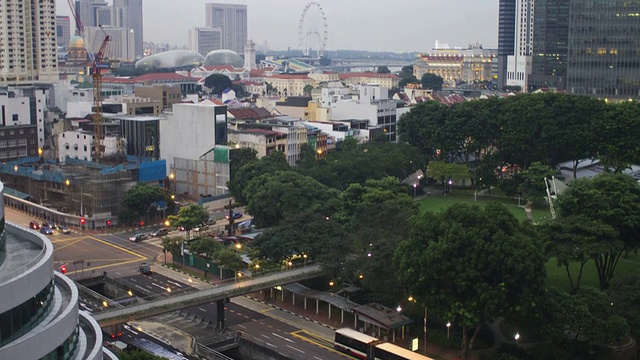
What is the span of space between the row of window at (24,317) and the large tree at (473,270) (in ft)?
Answer: 68.7

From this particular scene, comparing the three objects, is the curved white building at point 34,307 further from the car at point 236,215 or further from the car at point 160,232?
the car at point 236,215

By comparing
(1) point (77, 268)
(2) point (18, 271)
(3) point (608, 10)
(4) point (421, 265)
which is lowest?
(1) point (77, 268)

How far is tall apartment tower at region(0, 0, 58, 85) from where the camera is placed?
12244 cm

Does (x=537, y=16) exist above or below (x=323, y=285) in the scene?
above

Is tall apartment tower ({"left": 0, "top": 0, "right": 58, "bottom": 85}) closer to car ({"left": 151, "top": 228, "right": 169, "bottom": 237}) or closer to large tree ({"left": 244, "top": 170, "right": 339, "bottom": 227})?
car ({"left": 151, "top": 228, "right": 169, "bottom": 237})

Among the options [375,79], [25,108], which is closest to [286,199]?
[25,108]

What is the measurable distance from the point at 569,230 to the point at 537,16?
12257cm

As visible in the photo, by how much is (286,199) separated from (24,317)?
131 ft

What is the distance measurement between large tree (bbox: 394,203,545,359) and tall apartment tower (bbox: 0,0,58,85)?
100 meters

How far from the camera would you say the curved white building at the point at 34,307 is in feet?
58.4

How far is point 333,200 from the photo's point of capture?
57.7 meters

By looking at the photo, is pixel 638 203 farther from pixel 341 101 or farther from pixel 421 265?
pixel 341 101

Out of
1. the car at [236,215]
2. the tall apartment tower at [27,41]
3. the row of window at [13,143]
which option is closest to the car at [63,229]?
the car at [236,215]

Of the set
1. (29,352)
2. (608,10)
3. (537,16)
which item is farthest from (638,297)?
(537,16)
